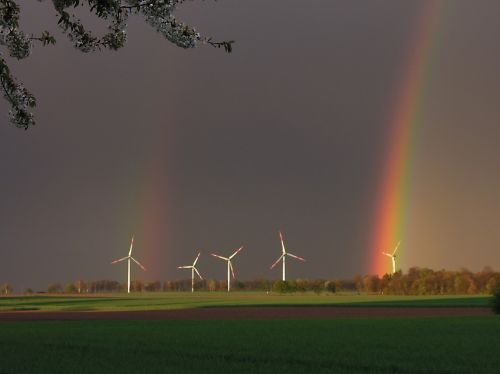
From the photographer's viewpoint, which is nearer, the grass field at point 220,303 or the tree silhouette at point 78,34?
the tree silhouette at point 78,34

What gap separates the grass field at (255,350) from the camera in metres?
26.2

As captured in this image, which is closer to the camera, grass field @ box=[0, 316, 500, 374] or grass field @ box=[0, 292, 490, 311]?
grass field @ box=[0, 316, 500, 374]

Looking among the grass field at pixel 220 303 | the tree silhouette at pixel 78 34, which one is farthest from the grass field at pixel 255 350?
the grass field at pixel 220 303

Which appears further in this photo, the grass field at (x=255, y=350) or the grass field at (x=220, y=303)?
the grass field at (x=220, y=303)

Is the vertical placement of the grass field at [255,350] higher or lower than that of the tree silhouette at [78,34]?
lower

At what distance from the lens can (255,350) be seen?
32469 mm

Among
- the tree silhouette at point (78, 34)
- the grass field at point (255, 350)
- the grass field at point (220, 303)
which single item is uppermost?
the tree silhouette at point (78, 34)

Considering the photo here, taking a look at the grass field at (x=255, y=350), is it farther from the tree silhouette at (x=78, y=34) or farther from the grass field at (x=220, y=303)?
the grass field at (x=220, y=303)

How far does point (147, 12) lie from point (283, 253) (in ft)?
523

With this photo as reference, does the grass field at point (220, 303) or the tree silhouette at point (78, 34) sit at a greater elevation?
the tree silhouette at point (78, 34)

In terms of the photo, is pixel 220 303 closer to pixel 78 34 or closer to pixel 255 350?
pixel 255 350

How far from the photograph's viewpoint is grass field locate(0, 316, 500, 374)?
2625cm

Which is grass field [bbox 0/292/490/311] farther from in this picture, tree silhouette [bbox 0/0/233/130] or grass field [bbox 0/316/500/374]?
tree silhouette [bbox 0/0/233/130]

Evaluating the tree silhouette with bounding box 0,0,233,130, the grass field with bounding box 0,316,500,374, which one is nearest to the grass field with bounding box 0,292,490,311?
the grass field with bounding box 0,316,500,374
